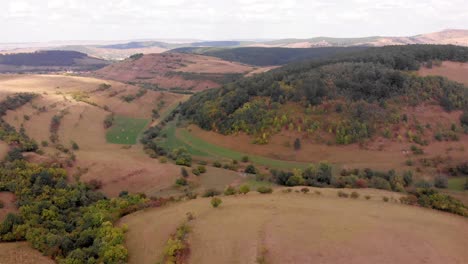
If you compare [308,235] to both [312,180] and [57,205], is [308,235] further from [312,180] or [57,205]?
[57,205]

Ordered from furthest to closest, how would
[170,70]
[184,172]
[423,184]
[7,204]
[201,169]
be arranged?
[170,70]
[201,169]
[184,172]
[423,184]
[7,204]

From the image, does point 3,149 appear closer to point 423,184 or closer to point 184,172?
point 184,172

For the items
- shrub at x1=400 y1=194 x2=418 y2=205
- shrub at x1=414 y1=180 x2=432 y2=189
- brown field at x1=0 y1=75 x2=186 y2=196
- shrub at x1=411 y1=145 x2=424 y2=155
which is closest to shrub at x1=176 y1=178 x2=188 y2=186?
brown field at x1=0 y1=75 x2=186 y2=196

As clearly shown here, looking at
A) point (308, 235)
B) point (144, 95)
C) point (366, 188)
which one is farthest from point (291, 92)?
point (144, 95)

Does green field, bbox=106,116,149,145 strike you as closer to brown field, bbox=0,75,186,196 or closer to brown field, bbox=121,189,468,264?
brown field, bbox=0,75,186,196

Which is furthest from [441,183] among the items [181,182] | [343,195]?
[181,182]

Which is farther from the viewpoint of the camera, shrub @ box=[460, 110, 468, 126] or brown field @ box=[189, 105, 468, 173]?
shrub @ box=[460, 110, 468, 126]
